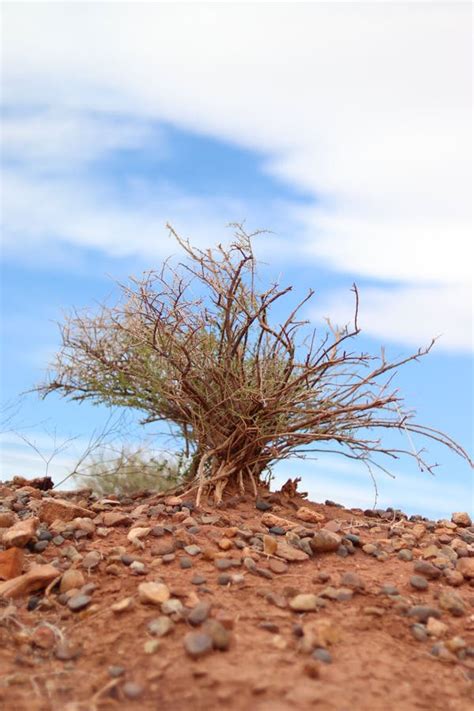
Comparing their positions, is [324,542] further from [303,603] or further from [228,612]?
→ [228,612]

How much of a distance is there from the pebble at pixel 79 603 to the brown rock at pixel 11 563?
666 mm

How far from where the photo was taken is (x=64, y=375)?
26.0 feet

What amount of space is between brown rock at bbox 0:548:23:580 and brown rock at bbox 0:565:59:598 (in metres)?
0.20


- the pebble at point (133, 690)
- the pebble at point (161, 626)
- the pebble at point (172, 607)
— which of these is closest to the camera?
the pebble at point (133, 690)

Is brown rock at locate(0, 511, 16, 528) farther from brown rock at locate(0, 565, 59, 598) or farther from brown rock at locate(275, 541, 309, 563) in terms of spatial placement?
brown rock at locate(275, 541, 309, 563)

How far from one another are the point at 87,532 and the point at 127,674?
1898 mm

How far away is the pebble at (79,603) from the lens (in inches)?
164

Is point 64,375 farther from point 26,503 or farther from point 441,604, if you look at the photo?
point 441,604

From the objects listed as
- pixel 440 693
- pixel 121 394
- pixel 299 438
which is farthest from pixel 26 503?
pixel 440 693

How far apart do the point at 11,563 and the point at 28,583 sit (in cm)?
33

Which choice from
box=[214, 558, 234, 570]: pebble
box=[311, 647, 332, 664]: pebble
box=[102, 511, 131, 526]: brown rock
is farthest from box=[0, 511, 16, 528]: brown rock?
box=[311, 647, 332, 664]: pebble

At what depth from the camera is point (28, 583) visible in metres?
4.49

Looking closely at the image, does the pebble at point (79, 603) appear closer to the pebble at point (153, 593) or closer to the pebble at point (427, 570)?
the pebble at point (153, 593)

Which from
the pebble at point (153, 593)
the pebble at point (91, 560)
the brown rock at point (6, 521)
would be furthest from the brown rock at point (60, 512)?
the pebble at point (153, 593)
